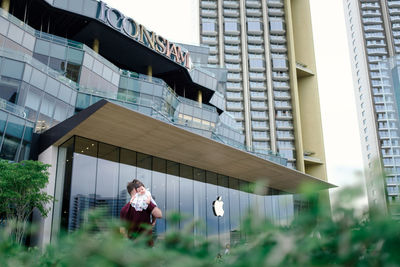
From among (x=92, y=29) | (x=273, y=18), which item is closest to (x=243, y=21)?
(x=273, y=18)

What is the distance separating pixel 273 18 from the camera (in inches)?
3223

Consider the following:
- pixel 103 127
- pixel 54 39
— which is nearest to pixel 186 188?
pixel 103 127

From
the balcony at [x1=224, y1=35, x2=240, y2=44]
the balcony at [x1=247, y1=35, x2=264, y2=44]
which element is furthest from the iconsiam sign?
the balcony at [x1=247, y1=35, x2=264, y2=44]

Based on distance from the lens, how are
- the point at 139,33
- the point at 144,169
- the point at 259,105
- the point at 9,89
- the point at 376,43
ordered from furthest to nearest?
the point at 376,43, the point at 259,105, the point at 139,33, the point at 9,89, the point at 144,169

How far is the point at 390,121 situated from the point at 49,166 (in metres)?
99.4

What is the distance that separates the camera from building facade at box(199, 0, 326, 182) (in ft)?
213

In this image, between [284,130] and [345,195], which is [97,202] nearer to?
[345,195]

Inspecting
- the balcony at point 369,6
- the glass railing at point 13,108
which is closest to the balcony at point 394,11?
the balcony at point 369,6

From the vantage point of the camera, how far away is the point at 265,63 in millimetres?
79625

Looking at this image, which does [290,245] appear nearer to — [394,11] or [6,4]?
[6,4]

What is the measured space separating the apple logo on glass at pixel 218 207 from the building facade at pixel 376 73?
81.8 m

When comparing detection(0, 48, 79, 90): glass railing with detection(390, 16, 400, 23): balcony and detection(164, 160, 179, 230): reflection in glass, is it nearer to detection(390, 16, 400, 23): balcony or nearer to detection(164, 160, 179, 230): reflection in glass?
detection(164, 160, 179, 230): reflection in glass

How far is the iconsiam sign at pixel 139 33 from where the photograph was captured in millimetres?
31438

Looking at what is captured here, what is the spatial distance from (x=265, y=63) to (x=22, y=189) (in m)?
69.4
